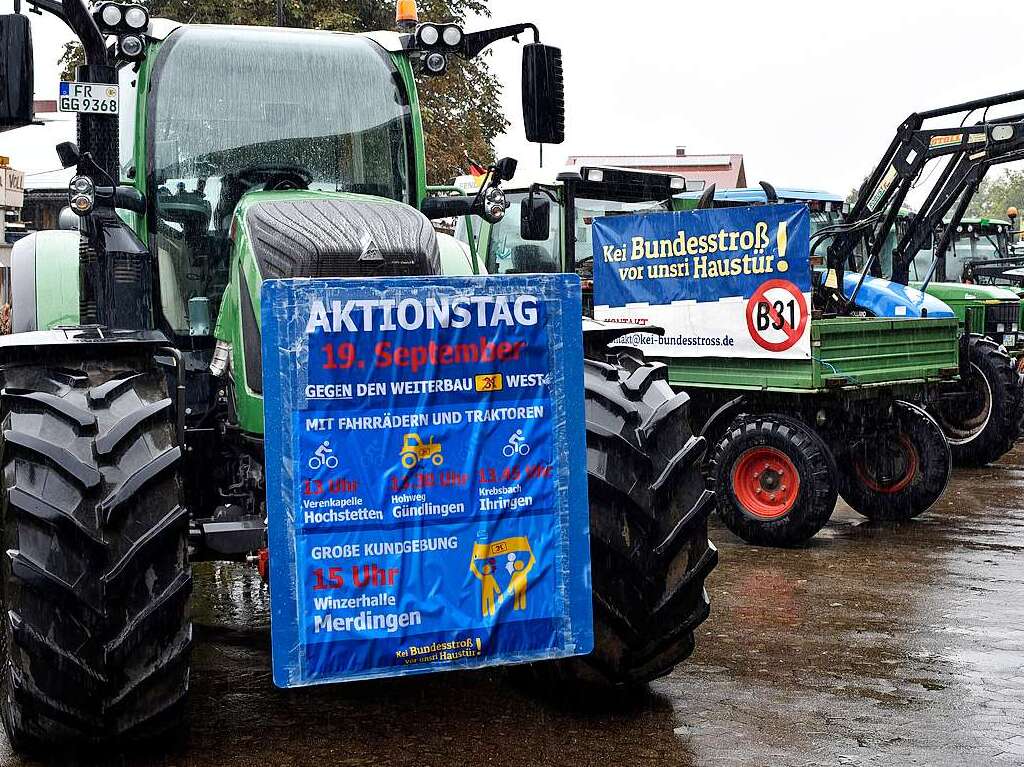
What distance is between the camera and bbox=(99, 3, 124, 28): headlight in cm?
562

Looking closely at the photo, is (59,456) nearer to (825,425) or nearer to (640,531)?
(640,531)

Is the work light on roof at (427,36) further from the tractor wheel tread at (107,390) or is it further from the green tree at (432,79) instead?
the green tree at (432,79)

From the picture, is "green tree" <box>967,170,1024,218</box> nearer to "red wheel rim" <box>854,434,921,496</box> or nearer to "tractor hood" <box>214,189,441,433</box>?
"red wheel rim" <box>854,434,921,496</box>

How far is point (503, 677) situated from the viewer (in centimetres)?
563

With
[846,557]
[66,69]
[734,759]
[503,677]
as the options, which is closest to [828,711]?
[734,759]

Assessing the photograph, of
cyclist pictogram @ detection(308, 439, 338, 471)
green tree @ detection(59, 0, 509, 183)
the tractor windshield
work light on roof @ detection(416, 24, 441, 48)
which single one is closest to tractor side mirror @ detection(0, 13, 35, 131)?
the tractor windshield

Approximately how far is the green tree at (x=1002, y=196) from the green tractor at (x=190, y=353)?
320 feet

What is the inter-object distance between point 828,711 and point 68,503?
2.95 metres

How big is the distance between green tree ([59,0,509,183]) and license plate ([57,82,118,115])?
1916 centimetres

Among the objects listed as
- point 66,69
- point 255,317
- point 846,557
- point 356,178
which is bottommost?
point 846,557

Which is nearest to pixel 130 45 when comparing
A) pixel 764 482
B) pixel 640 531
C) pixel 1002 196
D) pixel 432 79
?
pixel 640 531

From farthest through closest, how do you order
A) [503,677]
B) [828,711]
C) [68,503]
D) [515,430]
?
[503,677] → [828,711] → [515,430] → [68,503]

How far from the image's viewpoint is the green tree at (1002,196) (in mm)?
101938

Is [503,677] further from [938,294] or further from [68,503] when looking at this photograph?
[938,294]
